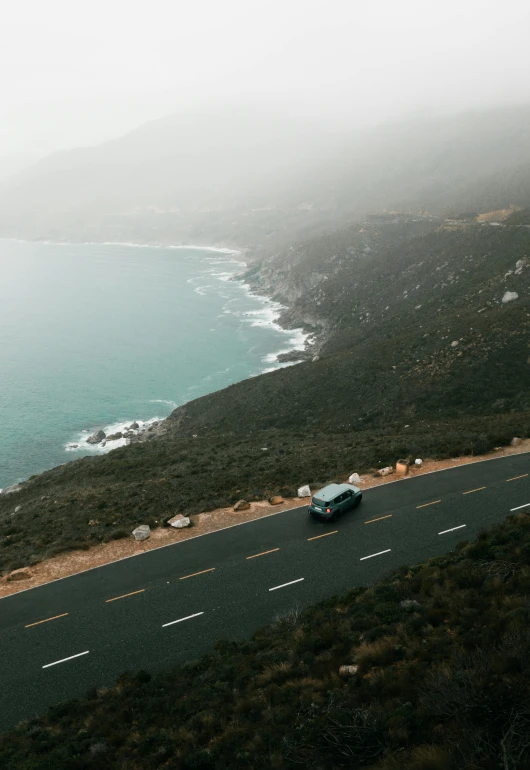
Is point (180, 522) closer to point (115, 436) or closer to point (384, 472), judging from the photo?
point (384, 472)

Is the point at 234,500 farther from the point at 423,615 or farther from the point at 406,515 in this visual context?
the point at 423,615

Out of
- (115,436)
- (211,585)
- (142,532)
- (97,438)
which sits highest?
(142,532)

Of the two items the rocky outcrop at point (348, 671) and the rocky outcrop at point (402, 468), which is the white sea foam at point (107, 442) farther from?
the rocky outcrop at point (348, 671)

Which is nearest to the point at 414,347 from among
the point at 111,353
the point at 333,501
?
the point at 333,501

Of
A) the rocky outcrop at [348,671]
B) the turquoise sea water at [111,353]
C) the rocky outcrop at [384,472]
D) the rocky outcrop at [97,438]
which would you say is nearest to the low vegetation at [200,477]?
the rocky outcrop at [384,472]

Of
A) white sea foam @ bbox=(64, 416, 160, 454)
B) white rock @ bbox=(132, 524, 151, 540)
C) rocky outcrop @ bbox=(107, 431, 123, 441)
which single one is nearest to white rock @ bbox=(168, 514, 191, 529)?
white rock @ bbox=(132, 524, 151, 540)

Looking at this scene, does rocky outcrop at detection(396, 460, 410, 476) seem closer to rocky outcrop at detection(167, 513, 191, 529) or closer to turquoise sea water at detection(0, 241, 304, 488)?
rocky outcrop at detection(167, 513, 191, 529)

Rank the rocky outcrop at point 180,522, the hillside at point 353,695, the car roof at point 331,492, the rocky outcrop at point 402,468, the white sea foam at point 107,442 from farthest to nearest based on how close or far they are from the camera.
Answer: the white sea foam at point 107,442 < the rocky outcrop at point 402,468 < the rocky outcrop at point 180,522 < the car roof at point 331,492 < the hillside at point 353,695
